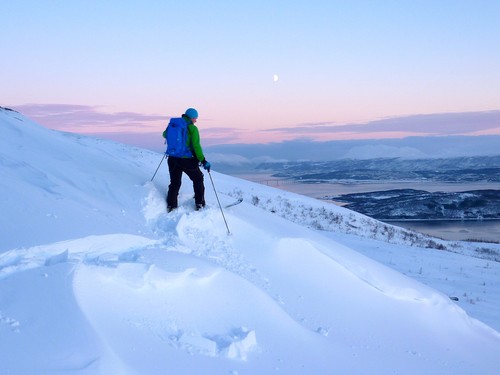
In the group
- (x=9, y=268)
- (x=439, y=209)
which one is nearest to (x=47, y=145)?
(x=9, y=268)

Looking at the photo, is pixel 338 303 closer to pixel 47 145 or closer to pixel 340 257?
pixel 340 257

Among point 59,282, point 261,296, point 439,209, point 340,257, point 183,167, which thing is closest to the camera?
point 59,282

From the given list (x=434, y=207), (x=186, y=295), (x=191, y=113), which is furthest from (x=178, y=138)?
(x=434, y=207)

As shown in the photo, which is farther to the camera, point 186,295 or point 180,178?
point 180,178

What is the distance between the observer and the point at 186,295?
4695 mm

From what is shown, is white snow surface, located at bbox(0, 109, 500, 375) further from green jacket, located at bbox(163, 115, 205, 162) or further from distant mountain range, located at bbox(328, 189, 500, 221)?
distant mountain range, located at bbox(328, 189, 500, 221)

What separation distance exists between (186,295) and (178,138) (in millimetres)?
3679

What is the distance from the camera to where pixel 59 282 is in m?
4.09

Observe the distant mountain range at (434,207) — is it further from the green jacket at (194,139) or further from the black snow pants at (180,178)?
the green jacket at (194,139)

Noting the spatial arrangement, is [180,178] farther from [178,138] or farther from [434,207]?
[434,207]

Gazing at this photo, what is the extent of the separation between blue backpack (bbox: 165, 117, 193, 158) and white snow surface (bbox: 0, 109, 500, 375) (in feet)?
3.07

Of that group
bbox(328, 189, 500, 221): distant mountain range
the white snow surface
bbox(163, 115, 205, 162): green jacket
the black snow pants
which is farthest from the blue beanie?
bbox(328, 189, 500, 221): distant mountain range

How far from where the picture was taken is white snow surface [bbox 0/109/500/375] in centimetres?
362

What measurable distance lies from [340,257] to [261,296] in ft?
8.08
